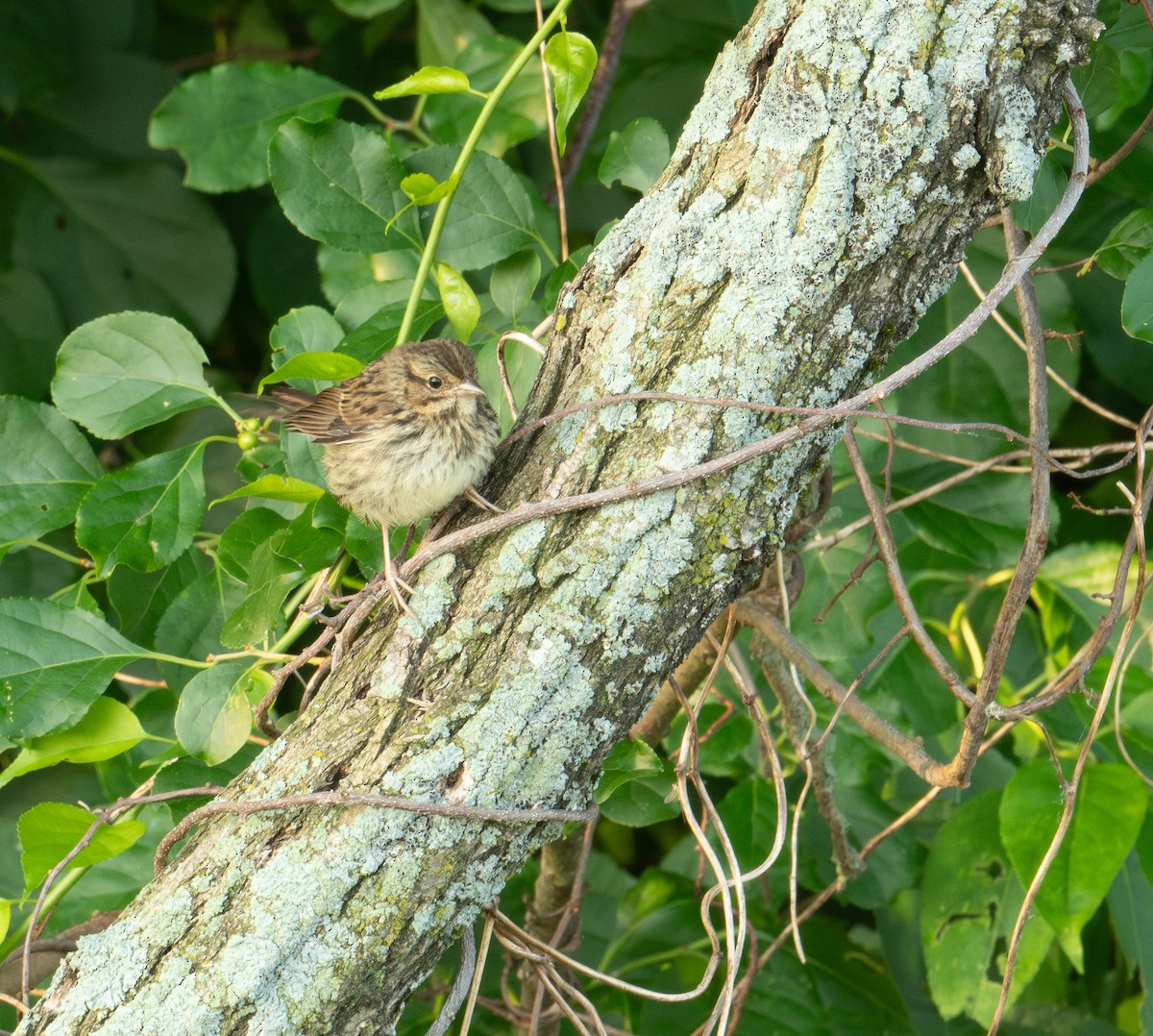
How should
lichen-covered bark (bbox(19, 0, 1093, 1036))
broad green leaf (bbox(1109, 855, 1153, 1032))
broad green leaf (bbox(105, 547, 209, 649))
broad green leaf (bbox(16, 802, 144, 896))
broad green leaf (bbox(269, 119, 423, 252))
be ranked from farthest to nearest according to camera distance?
broad green leaf (bbox(1109, 855, 1153, 1032))
broad green leaf (bbox(105, 547, 209, 649))
broad green leaf (bbox(269, 119, 423, 252))
broad green leaf (bbox(16, 802, 144, 896))
lichen-covered bark (bbox(19, 0, 1093, 1036))

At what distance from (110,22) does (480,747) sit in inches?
93.8

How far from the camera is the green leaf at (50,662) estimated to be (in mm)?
1553

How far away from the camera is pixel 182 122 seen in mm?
2053

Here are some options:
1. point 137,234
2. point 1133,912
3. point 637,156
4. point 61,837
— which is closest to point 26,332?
point 137,234

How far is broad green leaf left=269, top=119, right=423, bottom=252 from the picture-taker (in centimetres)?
174

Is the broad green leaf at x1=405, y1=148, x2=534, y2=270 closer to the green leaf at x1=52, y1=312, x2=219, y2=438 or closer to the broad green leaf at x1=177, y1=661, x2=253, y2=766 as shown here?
the green leaf at x1=52, y1=312, x2=219, y2=438

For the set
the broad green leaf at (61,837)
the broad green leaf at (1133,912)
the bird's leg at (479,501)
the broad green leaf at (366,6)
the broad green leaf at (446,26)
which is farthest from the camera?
the broad green leaf at (446,26)

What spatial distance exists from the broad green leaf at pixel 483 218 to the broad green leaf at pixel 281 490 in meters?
0.43

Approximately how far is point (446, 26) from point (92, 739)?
1693mm

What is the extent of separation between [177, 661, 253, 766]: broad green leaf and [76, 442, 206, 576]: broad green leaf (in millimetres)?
224

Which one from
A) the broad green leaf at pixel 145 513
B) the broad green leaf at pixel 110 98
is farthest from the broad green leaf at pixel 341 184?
the broad green leaf at pixel 110 98

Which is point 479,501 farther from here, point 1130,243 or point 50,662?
point 1130,243

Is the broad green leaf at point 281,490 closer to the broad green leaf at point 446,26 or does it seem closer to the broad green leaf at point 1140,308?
the broad green leaf at point 1140,308

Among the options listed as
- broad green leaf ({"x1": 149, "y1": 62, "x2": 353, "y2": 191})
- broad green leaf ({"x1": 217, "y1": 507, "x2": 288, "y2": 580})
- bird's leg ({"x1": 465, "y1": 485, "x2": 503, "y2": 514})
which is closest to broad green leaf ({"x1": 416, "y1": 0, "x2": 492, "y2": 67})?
broad green leaf ({"x1": 149, "y1": 62, "x2": 353, "y2": 191})
